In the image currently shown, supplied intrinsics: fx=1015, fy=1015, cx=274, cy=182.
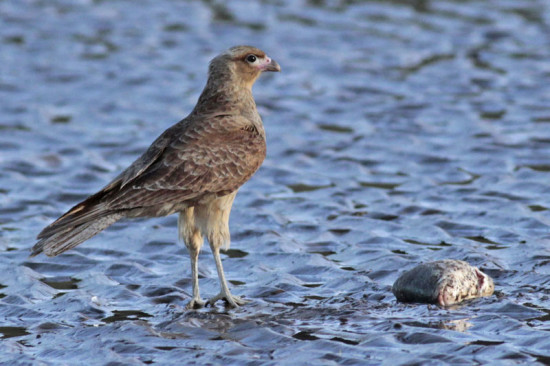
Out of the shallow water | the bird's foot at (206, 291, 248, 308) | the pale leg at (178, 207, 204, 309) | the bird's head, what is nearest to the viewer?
the shallow water

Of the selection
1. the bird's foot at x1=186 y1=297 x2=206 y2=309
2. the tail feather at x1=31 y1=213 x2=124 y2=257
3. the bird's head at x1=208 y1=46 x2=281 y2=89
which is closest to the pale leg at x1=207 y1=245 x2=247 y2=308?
the bird's foot at x1=186 y1=297 x2=206 y2=309

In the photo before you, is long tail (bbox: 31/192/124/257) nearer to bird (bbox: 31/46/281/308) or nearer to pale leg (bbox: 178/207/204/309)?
bird (bbox: 31/46/281/308)

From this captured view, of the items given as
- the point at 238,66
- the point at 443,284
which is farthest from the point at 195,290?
the point at 238,66

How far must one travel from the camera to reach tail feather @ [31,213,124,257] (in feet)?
30.0

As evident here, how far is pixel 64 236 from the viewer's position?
9227mm

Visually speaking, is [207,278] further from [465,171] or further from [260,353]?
[465,171]

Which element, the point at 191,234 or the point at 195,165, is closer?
the point at 195,165

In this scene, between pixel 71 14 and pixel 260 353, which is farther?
pixel 71 14

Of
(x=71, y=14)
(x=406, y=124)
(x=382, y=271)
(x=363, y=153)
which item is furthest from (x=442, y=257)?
(x=71, y=14)

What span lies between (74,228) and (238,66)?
2798 millimetres

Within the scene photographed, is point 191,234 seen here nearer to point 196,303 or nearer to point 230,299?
point 196,303

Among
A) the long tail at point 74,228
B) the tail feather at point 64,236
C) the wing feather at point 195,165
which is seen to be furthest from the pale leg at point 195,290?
the tail feather at point 64,236

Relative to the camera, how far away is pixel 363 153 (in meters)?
14.8

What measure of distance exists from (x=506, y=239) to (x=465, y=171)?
269cm
